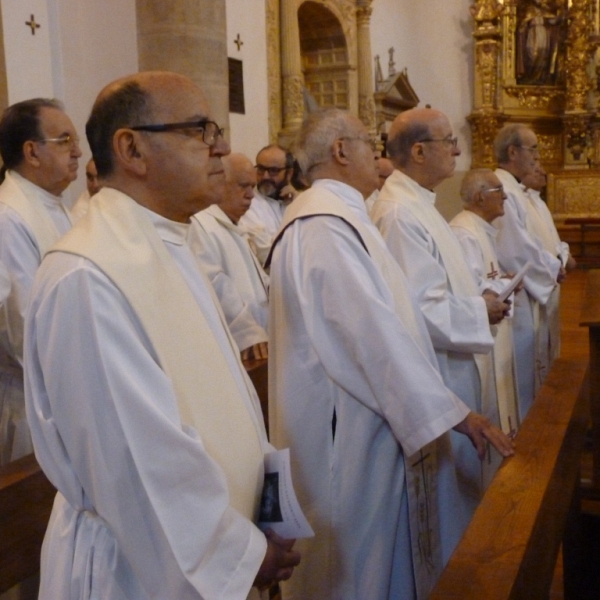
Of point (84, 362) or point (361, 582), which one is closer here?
point (84, 362)

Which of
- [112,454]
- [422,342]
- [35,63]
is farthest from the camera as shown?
[35,63]

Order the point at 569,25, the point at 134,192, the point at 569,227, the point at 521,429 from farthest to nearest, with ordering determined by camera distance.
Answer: the point at 569,25, the point at 569,227, the point at 521,429, the point at 134,192

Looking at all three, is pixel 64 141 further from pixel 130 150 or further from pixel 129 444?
pixel 129 444

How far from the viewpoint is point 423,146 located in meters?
3.69

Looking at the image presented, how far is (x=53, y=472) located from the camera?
165cm

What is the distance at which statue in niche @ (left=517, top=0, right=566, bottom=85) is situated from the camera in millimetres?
14352

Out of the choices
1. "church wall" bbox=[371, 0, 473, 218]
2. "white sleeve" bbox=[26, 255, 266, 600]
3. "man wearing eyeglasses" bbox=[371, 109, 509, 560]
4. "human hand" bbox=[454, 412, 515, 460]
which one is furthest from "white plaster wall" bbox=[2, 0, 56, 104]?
"church wall" bbox=[371, 0, 473, 218]

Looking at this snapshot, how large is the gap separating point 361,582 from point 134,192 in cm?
159

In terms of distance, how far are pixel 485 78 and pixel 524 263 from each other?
32.0 ft

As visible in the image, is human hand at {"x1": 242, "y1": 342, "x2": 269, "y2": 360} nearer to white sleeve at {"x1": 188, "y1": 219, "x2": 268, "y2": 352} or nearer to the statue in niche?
white sleeve at {"x1": 188, "y1": 219, "x2": 268, "y2": 352}

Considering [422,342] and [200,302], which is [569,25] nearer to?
[422,342]

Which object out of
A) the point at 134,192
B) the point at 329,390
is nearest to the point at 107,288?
the point at 134,192

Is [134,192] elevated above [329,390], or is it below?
above

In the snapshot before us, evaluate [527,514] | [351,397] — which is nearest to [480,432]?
[351,397]
